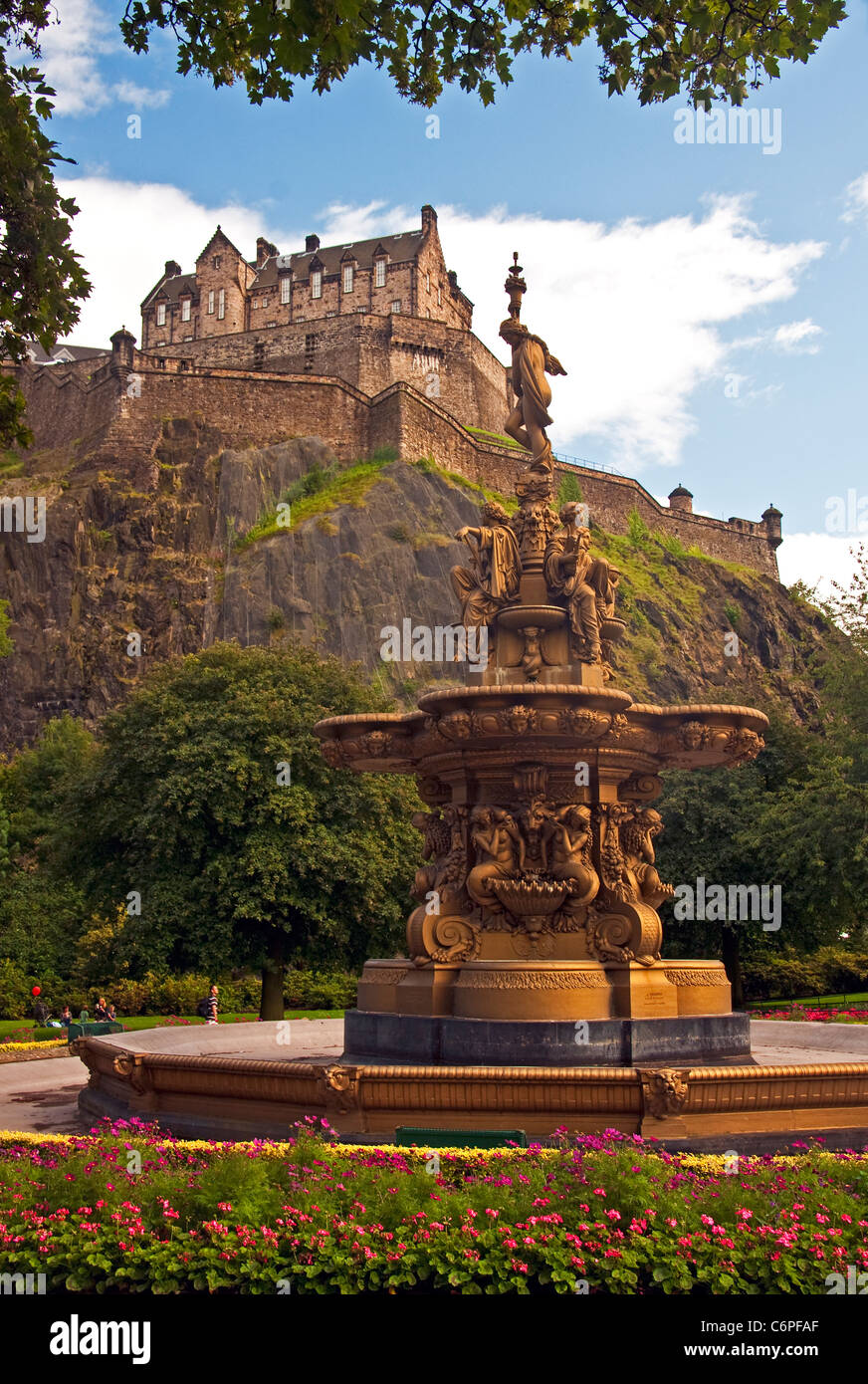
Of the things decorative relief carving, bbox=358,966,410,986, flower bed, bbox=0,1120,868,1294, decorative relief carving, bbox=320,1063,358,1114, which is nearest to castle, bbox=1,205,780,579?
decorative relief carving, bbox=358,966,410,986

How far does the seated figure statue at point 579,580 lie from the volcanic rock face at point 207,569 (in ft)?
165

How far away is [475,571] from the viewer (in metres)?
12.8

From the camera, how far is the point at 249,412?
2992 inches

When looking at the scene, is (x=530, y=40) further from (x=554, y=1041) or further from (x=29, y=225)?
(x=554, y=1041)

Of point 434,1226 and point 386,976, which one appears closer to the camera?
point 434,1226

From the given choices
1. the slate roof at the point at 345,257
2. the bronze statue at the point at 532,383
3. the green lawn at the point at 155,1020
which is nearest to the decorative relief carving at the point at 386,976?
the bronze statue at the point at 532,383

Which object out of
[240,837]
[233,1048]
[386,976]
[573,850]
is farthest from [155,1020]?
[573,850]

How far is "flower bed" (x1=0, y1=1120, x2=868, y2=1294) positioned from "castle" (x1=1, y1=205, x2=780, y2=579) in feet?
231

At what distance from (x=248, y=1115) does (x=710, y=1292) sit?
4988 mm

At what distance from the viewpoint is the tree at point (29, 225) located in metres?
7.80

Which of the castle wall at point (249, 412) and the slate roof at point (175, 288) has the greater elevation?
the slate roof at point (175, 288)

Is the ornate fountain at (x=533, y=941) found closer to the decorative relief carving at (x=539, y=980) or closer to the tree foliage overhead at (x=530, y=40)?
the decorative relief carving at (x=539, y=980)

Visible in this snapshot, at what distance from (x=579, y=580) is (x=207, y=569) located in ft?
199

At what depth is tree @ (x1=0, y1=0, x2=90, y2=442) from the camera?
7.80 m
